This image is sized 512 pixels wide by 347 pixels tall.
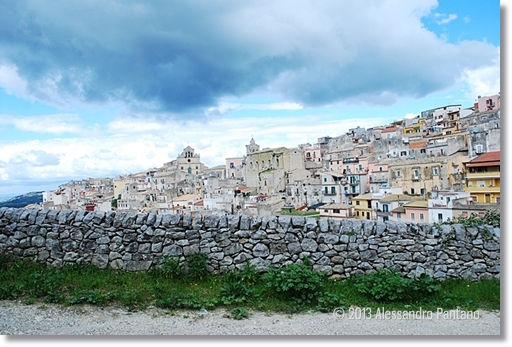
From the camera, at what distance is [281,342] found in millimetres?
3848

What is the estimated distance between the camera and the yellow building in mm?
5912

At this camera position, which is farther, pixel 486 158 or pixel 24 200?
pixel 24 200

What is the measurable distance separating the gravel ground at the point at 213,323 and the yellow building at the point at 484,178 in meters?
2.48

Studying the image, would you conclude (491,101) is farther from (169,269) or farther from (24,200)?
(24,200)

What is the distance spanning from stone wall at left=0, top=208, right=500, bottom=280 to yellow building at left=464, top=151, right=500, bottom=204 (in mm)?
1292

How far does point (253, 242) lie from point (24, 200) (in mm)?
4931

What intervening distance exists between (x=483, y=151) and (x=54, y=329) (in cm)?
813

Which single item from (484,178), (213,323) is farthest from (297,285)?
(484,178)

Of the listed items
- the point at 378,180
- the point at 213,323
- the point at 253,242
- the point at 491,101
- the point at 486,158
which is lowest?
the point at 213,323

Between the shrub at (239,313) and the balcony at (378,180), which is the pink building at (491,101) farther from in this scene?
the shrub at (239,313)

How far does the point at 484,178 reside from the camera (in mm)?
6438

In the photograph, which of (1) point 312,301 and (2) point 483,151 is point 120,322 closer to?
(1) point 312,301

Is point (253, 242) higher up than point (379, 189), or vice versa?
point (379, 189)

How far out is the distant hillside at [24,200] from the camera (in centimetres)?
638
